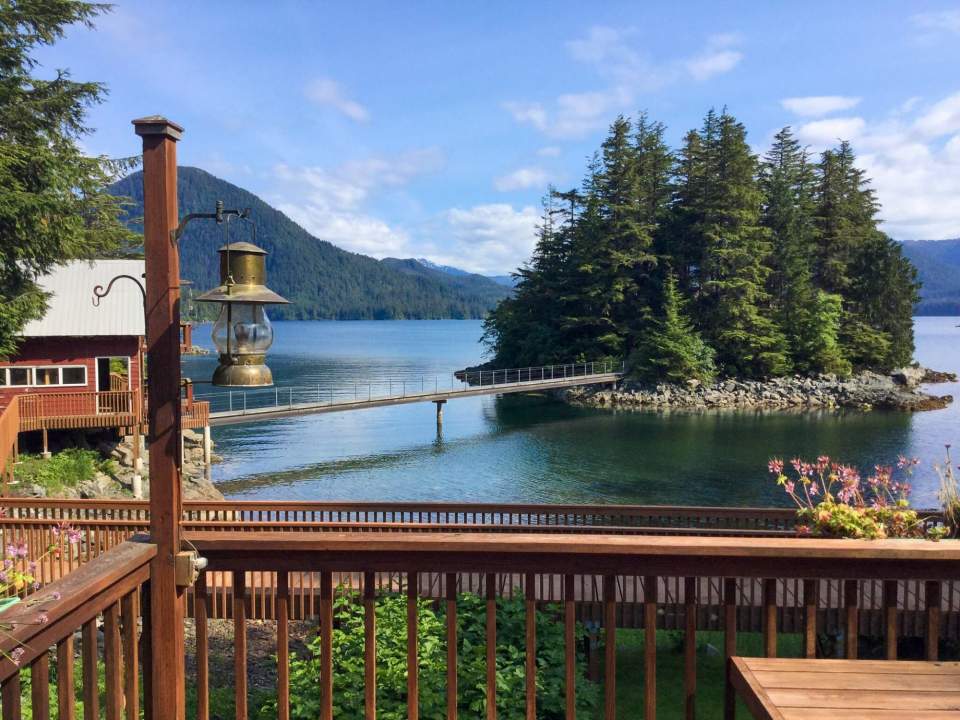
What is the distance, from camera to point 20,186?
1266 centimetres

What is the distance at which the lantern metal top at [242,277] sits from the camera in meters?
2.68

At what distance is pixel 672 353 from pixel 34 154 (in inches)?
1310

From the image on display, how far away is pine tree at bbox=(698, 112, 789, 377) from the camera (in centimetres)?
4106

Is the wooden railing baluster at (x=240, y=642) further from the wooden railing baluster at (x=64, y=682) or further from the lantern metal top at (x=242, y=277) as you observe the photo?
the lantern metal top at (x=242, y=277)

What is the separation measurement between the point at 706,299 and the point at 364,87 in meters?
31.4

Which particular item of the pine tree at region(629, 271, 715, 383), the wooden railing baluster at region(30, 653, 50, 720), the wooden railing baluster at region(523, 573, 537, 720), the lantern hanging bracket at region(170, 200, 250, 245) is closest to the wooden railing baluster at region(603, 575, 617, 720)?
the wooden railing baluster at region(523, 573, 537, 720)


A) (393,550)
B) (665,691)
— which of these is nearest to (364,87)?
(665,691)

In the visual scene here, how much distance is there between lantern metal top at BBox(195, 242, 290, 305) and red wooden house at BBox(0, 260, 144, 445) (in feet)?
57.7

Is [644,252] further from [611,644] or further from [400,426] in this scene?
[611,644]

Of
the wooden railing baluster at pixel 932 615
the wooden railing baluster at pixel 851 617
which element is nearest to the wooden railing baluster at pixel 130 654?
the wooden railing baluster at pixel 851 617

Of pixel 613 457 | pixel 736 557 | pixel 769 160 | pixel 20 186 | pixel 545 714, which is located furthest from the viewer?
pixel 769 160

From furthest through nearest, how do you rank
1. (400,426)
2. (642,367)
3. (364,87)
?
(642,367) → (400,426) → (364,87)

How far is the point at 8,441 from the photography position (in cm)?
1472

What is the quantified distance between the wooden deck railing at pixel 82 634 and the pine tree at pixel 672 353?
38.7 m
